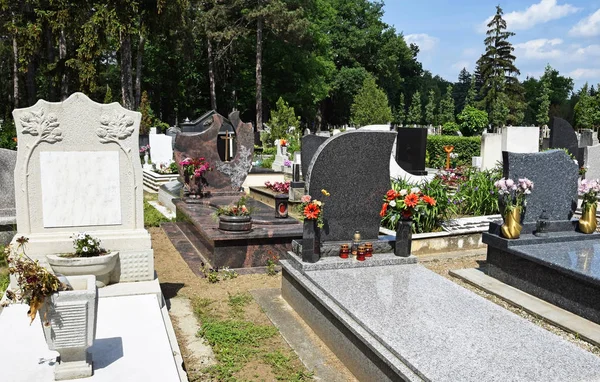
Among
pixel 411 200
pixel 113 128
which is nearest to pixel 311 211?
pixel 411 200

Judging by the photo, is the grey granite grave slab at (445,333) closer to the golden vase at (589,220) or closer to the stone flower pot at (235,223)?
the stone flower pot at (235,223)

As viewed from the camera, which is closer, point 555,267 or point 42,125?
point 42,125

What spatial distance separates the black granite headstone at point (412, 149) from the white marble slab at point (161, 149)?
26.6ft

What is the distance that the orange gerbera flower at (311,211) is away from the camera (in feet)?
20.7

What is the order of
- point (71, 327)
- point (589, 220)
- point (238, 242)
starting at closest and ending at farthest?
1. point (71, 327)
2. point (589, 220)
3. point (238, 242)

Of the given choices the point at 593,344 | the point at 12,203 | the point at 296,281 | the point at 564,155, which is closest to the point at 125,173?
the point at 296,281

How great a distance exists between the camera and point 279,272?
26.0 feet

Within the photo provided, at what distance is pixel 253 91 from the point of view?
42281mm

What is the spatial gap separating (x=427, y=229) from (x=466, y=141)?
55.3 feet

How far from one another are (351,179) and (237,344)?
2.71m

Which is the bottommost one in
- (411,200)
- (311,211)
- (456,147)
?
(311,211)

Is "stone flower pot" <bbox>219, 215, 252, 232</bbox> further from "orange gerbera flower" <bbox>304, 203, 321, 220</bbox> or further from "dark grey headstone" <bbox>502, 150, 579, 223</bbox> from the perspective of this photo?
"dark grey headstone" <bbox>502, 150, 579, 223</bbox>

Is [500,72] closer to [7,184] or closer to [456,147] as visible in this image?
[456,147]

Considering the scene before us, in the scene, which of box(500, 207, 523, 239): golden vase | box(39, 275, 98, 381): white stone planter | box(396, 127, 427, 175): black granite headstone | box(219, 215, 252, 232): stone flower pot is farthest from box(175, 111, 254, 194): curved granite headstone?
box(39, 275, 98, 381): white stone planter
